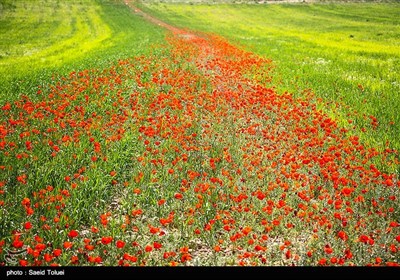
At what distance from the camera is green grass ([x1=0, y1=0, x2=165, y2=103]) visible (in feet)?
43.8

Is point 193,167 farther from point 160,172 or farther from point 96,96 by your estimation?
point 96,96

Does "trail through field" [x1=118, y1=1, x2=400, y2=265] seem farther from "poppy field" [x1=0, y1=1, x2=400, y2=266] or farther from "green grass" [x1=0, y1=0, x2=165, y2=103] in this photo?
"green grass" [x1=0, y1=0, x2=165, y2=103]

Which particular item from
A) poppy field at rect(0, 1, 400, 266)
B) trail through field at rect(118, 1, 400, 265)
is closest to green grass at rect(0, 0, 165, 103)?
poppy field at rect(0, 1, 400, 266)

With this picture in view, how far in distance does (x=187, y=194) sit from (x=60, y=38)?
32.8 metres

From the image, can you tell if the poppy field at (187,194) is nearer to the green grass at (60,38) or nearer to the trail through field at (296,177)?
the trail through field at (296,177)

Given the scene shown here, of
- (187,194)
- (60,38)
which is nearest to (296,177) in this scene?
(187,194)

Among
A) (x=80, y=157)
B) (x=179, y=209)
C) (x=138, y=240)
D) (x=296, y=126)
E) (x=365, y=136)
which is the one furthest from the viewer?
(x=296, y=126)

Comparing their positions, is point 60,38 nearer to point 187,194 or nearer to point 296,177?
point 187,194

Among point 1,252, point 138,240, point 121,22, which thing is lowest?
point 138,240

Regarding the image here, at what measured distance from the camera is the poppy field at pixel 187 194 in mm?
4066

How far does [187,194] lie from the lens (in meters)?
5.25
